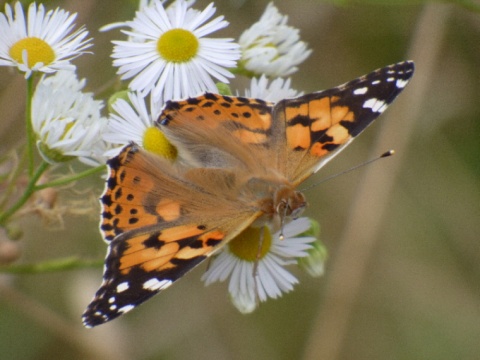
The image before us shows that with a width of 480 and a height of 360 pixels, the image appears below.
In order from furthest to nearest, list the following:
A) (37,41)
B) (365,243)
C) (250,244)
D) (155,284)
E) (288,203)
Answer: (365,243) → (250,244) → (288,203) → (37,41) → (155,284)

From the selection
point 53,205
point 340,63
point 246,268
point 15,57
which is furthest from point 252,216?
point 340,63

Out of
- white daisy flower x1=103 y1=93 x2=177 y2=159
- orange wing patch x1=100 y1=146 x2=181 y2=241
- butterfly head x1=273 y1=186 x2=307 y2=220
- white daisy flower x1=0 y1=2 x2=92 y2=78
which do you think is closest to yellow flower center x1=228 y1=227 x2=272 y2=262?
butterfly head x1=273 y1=186 x2=307 y2=220

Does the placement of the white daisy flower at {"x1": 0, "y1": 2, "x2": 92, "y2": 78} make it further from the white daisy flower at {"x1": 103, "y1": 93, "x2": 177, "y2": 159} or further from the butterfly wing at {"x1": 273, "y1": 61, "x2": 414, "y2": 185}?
the butterfly wing at {"x1": 273, "y1": 61, "x2": 414, "y2": 185}

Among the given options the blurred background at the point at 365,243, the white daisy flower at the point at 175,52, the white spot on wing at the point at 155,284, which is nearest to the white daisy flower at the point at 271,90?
the white daisy flower at the point at 175,52

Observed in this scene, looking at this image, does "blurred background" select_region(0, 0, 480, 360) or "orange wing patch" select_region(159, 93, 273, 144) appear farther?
"blurred background" select_region(0, 0, 480, 360)

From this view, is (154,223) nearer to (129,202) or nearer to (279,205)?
(129,202)

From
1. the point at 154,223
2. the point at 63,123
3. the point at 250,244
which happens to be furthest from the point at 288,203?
the point at 63,123

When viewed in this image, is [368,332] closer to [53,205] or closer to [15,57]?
[53,205]
